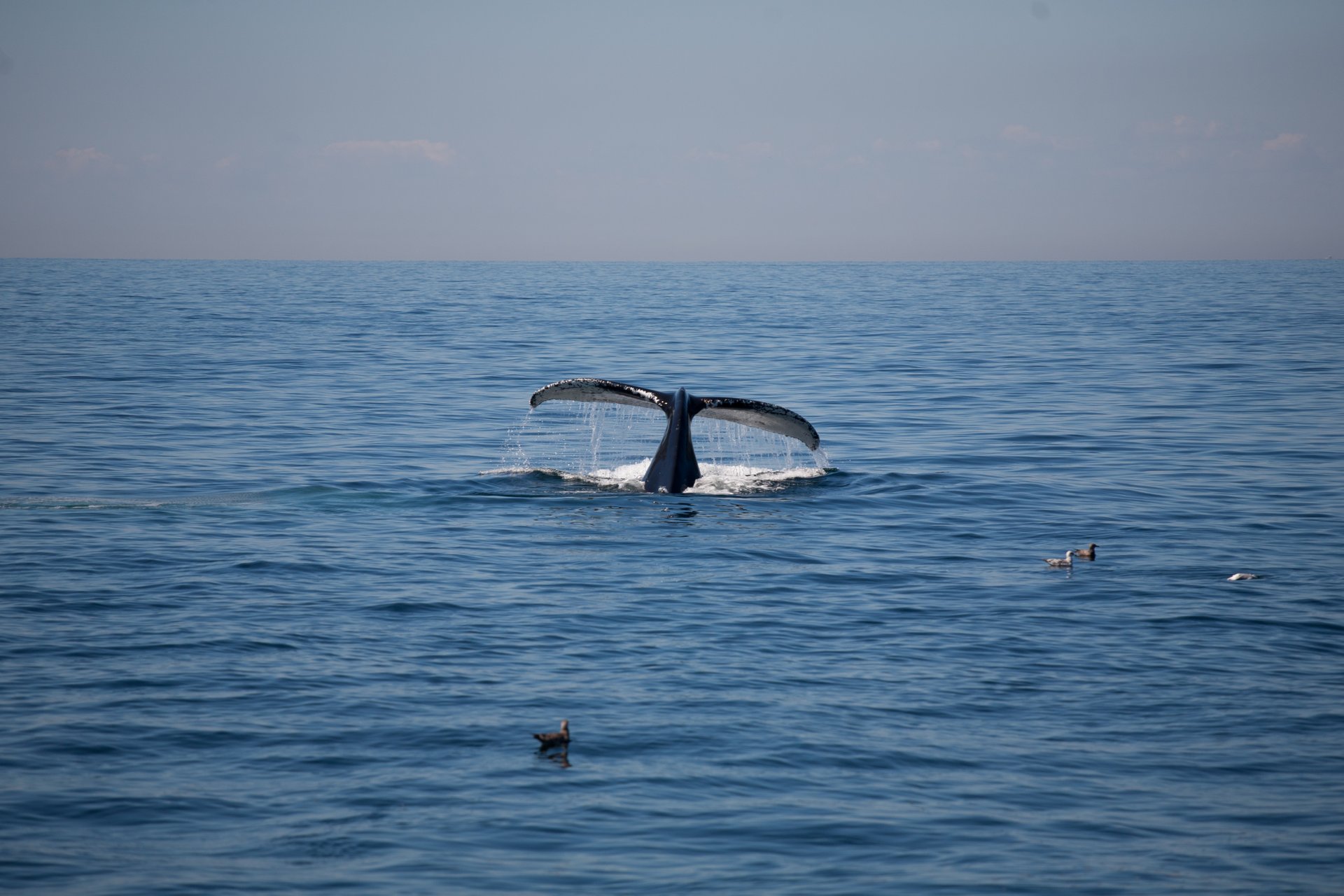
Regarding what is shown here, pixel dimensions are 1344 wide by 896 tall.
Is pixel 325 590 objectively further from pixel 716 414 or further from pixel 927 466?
pixel 927 466

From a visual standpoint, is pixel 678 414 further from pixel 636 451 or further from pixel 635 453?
pixel 636 451

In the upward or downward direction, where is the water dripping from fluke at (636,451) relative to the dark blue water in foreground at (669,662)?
upward

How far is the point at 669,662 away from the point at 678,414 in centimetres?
777

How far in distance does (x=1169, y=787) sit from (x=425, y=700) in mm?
5463

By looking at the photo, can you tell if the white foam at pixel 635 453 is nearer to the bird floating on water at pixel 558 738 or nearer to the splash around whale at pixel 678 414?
the splash around whale at pixel 678 414

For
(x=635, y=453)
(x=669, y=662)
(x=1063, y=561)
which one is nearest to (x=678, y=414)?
(x=635, y=453)

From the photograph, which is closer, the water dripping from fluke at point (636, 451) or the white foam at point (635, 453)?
the water dripping from fluke at point (636, 451)

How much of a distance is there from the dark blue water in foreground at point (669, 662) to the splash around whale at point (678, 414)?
0.56 meters

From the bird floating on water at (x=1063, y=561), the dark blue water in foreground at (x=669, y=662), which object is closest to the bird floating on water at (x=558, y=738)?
the dark blue water in foreground at (x=669, y=662)

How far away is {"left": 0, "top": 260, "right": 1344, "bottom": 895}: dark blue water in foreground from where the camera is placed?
8.20 m

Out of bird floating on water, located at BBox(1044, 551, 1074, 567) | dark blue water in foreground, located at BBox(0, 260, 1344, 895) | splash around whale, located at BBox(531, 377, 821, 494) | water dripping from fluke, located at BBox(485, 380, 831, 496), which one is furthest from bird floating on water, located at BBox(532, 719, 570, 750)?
splash around whale, located at BBox(531, 377, 821, 494)

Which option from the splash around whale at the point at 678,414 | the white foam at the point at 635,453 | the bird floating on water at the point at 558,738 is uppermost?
the splash around whale at the point at 678,414

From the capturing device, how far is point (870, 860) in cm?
808

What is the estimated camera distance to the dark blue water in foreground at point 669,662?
26.9 ft
